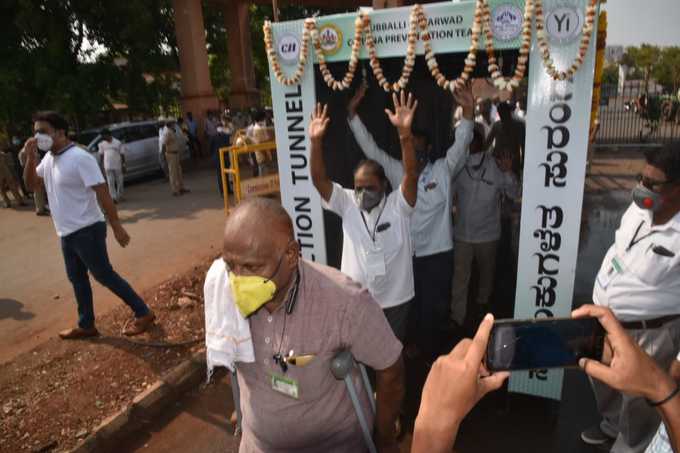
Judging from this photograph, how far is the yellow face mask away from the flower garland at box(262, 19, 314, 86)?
83.5 inches

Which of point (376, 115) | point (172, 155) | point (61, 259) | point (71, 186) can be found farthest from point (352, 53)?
point (172, 155)

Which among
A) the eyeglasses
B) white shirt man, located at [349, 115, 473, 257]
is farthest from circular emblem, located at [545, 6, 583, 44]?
white shirt man, located at [349, 115, 473, 257]

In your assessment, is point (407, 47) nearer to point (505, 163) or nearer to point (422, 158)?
point (422, 158)

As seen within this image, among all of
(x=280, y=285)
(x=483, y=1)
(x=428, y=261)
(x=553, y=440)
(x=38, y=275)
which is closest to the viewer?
(x=280, y=285)

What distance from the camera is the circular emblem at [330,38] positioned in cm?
317

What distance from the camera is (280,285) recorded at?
5.51ft

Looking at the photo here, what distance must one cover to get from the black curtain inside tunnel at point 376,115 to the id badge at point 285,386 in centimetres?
295

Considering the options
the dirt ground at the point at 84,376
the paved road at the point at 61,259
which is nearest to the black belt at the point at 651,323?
the dirt ground at the point at 84,376

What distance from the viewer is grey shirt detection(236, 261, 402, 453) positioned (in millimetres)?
1678

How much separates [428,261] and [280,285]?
2309mm

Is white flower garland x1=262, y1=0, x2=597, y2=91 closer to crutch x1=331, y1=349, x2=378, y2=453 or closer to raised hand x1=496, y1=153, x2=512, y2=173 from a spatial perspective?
raised hand x1=496, y1=153, x2=512, y2=173

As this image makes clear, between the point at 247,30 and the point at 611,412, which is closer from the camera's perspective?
the point at 611,412

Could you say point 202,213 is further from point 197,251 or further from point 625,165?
point 625,165

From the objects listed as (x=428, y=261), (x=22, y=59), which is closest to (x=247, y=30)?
(x=22, y=59)
